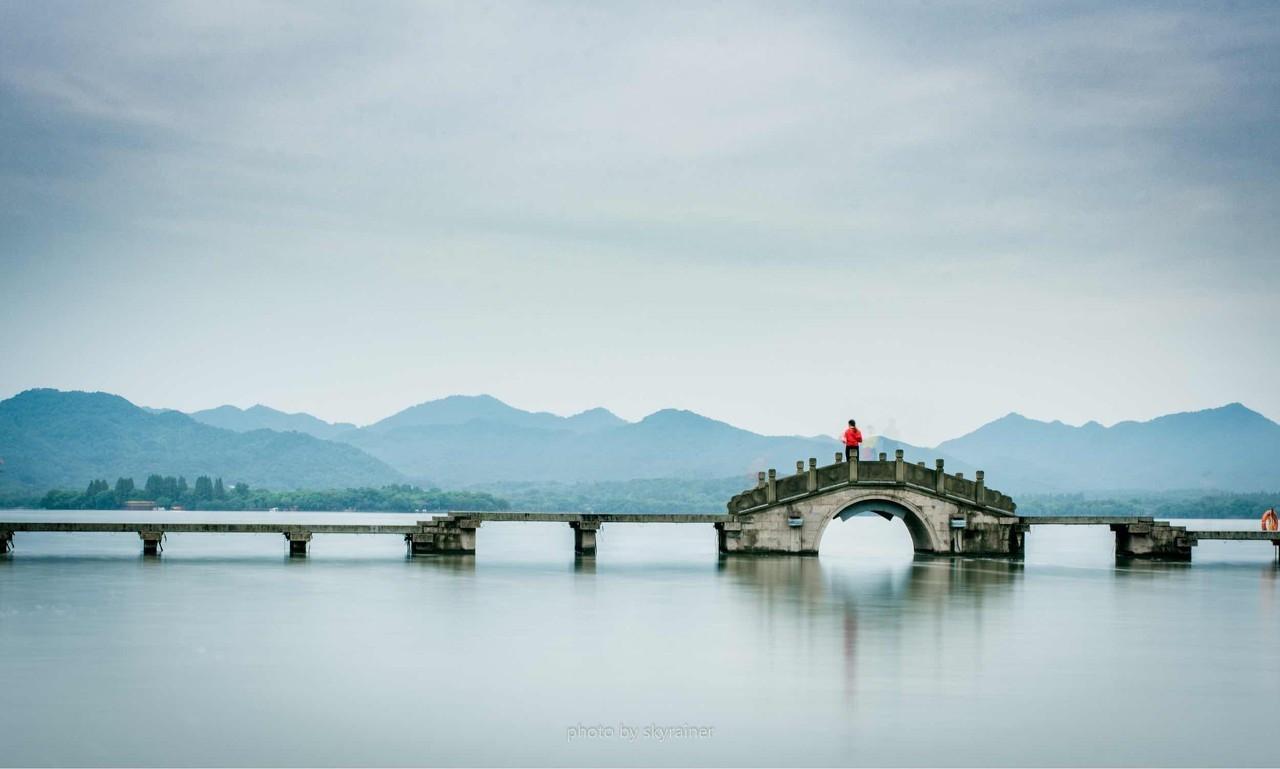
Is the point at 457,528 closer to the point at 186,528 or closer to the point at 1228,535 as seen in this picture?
the point at 186,528

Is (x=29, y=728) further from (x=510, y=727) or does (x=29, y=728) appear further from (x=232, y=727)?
(x=510, y=727)

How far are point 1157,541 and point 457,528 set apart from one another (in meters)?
34.3

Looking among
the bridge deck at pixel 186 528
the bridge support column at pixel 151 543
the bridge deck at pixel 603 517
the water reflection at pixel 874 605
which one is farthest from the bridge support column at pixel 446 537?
the bridge support column at pixel 151 543

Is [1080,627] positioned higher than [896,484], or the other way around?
[896,484]

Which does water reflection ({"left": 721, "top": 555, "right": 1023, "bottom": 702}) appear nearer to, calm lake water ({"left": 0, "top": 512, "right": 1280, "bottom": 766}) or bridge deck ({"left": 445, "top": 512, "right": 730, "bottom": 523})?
calm lake water ({"left": 0, "top": 512, "right": 1280, "bottom": 766})

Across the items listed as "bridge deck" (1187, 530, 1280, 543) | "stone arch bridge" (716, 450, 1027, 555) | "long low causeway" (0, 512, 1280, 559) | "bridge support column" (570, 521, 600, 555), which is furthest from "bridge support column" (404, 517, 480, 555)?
"bridge deck" (1187, 530, 1280, 543)

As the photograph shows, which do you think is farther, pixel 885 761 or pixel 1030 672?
pixel 1030 672

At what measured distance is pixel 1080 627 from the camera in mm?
37781

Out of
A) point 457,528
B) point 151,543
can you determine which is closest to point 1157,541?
point 457,528

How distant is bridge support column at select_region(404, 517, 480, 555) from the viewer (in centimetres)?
6438

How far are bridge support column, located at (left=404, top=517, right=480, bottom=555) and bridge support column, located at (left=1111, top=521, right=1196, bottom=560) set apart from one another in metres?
30.9

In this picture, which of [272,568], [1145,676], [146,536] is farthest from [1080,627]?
[146,536]

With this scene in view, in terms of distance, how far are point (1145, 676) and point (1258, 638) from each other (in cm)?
916

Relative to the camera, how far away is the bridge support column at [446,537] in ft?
211
